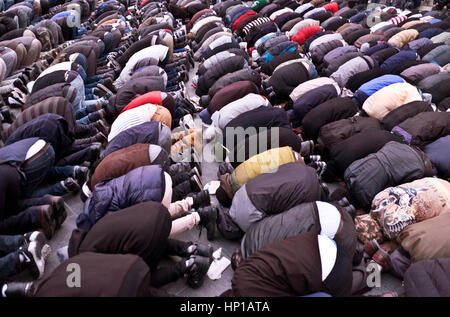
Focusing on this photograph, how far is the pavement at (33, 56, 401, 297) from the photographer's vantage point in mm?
2328

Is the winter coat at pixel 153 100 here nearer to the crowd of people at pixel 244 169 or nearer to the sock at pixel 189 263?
the crowd of people at pixel 244 169

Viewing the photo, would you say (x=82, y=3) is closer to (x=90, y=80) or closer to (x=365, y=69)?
(x=90, y=80)

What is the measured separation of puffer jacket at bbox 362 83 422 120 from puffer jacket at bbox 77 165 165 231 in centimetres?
243

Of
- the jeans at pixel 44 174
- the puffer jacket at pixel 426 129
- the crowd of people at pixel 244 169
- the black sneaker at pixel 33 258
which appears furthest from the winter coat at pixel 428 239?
the jeans at pixel 44 174

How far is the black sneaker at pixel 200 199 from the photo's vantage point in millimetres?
2881

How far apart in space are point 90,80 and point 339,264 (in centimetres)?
494

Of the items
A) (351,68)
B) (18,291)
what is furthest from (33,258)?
(351,68)

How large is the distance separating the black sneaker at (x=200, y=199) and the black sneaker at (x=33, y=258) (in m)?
1.20

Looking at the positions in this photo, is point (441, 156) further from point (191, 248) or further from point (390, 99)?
point (191, 248)

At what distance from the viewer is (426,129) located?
3062 millimetres

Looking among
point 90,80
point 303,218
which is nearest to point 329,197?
point 303,218

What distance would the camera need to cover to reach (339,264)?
1982mm

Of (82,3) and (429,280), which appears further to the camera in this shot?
(82,3)

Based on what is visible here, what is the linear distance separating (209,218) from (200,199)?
0.77 ft
